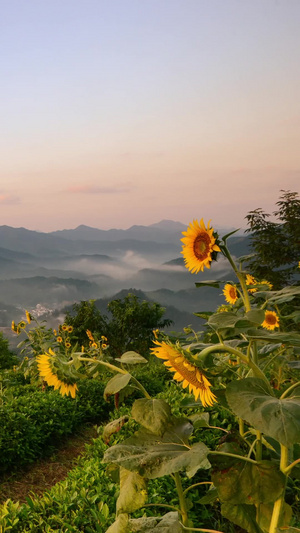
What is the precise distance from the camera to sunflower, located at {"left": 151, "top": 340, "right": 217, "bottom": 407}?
3.61 feet

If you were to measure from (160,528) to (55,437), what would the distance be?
133 inches

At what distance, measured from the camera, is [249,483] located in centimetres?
107

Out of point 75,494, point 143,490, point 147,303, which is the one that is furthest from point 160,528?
point 147,303

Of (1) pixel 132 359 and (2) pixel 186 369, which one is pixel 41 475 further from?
(2) pixel 186 369

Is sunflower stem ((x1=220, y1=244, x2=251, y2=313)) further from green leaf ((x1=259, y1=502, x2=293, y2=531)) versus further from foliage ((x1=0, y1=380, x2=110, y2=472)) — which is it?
foliage ((x1=0, y1=380, x2=110, y2=472))

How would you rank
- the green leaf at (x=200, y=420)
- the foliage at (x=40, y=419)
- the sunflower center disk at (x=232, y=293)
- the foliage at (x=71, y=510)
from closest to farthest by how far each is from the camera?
the green leaf at (x=200, y=420)
the foliage at (x=71, y=510)
the sunflower center disk at (x=232, y=293)
the foliage at (x=40, y=419)

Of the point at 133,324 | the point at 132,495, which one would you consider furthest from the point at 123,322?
the point at 132,495

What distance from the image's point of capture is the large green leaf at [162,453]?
1016mm

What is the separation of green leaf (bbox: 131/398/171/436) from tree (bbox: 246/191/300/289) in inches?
463

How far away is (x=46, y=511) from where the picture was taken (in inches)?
90.4

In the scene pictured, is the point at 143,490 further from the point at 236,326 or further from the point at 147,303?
the point at 147,303

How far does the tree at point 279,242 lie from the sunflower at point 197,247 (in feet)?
37.3

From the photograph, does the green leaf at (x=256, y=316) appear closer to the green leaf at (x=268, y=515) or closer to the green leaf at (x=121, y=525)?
the green leaf at (x=268, y=515)

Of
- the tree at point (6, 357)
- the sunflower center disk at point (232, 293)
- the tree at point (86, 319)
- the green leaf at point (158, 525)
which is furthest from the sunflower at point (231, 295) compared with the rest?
the tree at point (86, 319)
